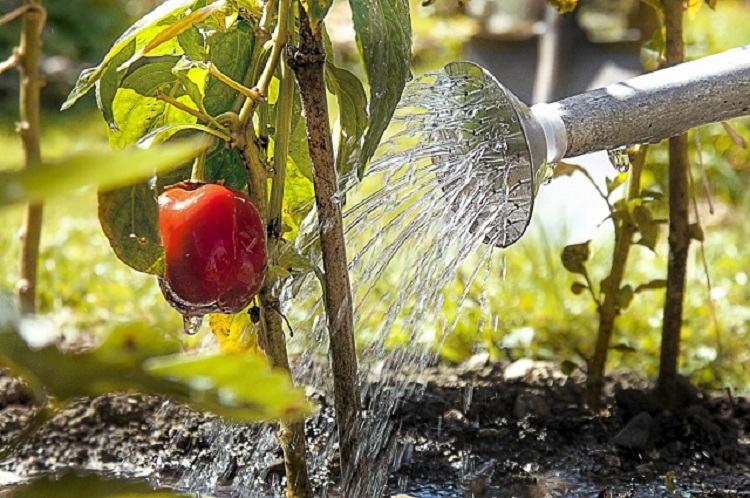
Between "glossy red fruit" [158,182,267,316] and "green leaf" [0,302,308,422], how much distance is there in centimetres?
45

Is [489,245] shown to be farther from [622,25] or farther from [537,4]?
[622,25]

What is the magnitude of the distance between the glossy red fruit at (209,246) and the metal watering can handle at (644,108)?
1.07 ft

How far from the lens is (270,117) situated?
1.15 metres

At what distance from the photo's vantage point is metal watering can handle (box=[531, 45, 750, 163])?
42.9 inches

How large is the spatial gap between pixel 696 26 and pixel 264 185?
603 centimetres

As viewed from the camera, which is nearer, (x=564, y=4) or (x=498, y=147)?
(x=498, y=147)

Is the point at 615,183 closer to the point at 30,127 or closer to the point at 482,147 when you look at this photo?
the point at 482,147

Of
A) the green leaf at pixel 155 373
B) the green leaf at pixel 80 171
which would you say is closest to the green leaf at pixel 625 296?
the green leaf at pixel 155 373

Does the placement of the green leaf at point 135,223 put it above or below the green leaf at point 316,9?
below

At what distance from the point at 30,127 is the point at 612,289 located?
3.10 ft

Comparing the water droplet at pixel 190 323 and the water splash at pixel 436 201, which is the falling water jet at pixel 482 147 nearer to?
the water splash at pixel 436 201

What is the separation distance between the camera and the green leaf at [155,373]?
440 millimetres

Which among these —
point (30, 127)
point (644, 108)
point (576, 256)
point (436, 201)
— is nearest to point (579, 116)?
point (644, 108)

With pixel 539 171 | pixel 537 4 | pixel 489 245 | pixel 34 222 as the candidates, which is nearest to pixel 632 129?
pixel 539 171
